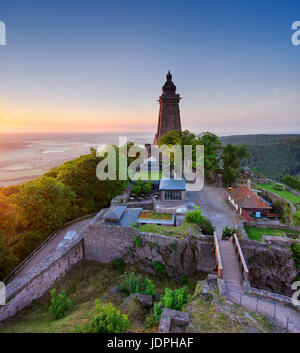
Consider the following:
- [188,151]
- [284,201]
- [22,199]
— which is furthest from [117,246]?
[188,151]

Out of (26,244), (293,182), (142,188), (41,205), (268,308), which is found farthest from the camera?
(293,182)

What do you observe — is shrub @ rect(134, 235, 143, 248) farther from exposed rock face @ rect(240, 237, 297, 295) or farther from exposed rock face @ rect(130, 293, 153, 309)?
exposed rock face @ rect(240, 237, 297, 295)

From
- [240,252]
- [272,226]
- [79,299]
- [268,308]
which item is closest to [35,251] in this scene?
[79,299]

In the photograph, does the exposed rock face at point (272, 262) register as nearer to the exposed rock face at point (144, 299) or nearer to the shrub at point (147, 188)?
the exposed rock face at point (144, 299)

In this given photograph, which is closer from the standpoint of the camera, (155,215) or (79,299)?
(79,299)

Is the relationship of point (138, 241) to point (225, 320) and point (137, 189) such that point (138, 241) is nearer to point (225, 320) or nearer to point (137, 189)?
point (225, 320)

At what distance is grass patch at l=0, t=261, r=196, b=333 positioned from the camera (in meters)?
7.12

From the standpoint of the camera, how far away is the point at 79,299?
→ 979 centimetres

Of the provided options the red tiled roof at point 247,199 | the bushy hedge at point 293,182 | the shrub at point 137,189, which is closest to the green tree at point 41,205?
the shrub at point 137,189

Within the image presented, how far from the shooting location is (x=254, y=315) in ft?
21.2

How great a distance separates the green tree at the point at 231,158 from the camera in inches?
992

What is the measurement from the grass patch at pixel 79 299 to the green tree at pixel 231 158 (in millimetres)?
17063

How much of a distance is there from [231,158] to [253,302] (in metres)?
21.5
